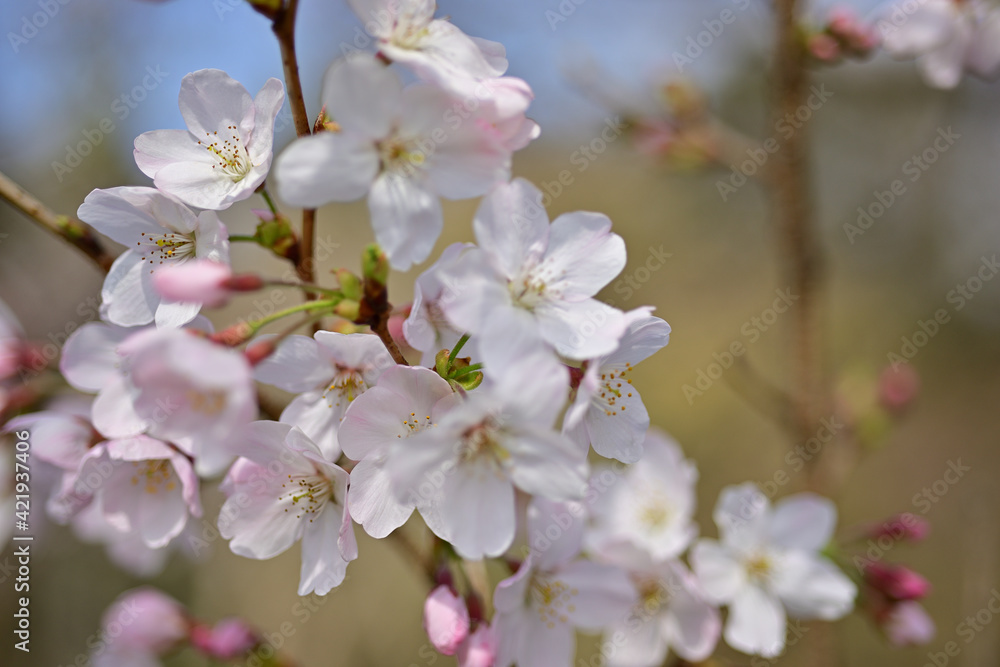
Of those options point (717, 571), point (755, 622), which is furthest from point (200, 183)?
point (755, 622)

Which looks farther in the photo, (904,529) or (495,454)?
(904,529)

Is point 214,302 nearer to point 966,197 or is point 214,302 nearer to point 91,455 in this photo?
point 91,455

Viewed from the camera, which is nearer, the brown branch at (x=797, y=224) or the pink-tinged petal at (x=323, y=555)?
the pink-tinged petal at (x=323, y=555)

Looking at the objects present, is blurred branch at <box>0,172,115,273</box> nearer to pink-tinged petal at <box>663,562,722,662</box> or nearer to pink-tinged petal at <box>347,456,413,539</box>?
pink-tinged petal at <box>347,456,413,539</box>

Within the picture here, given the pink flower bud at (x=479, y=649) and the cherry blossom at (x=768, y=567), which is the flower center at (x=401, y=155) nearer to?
the pink flower bud at (x=479, y=649)

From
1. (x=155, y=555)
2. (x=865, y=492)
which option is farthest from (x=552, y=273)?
(x=865, y=492)

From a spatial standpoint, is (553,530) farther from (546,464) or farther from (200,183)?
(200,183)

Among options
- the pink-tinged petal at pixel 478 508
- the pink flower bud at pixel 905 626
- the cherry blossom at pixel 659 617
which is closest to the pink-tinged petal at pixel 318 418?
the pink-tinged petal at pixel 478 508
